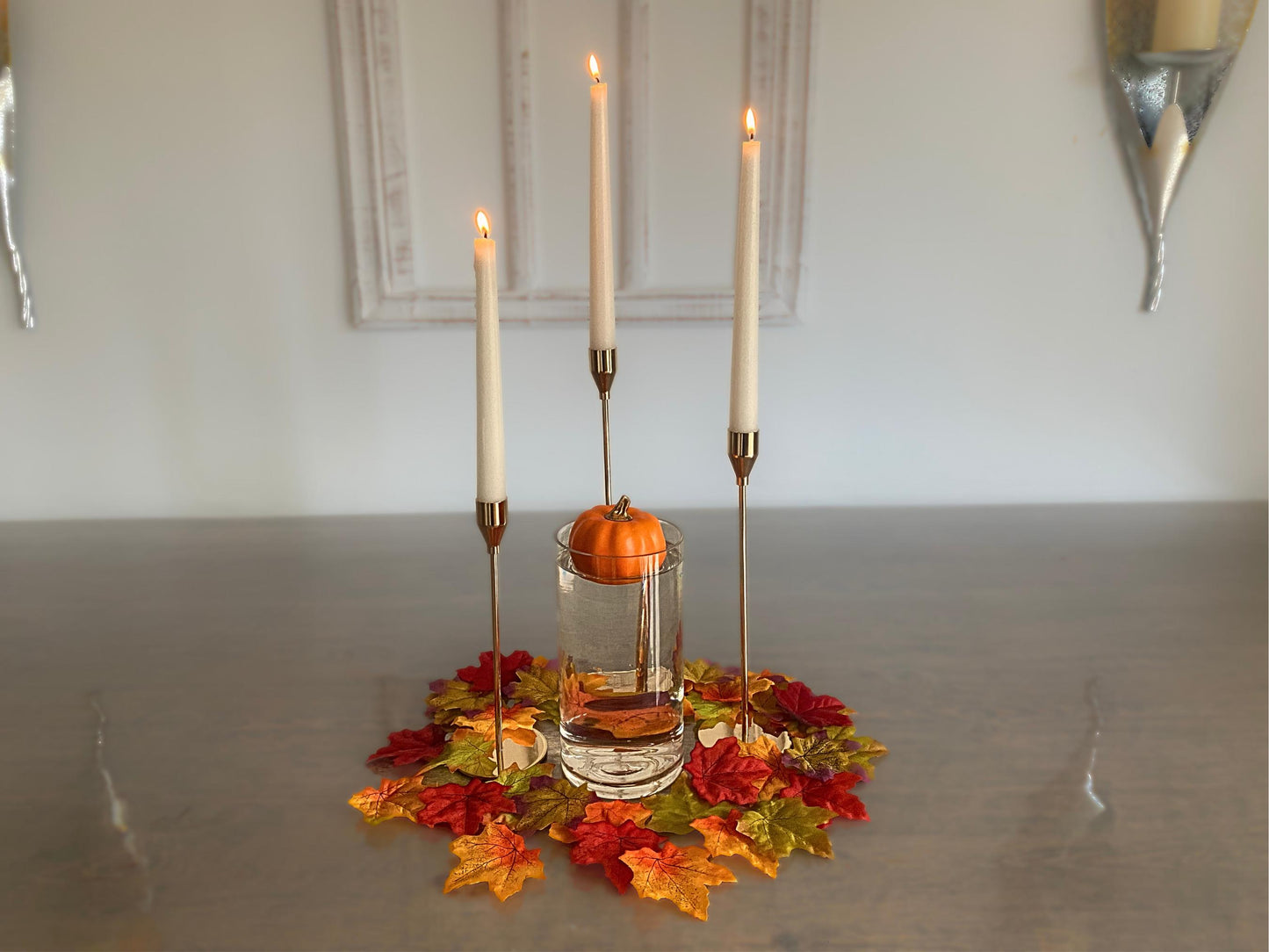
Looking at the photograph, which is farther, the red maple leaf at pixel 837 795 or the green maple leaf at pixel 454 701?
the green maple leaf at pixel 454 701

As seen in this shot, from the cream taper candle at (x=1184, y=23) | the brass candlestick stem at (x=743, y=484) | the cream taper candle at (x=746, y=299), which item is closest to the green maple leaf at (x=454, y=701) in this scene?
the brass candlestick stem at (x=743, y=484)

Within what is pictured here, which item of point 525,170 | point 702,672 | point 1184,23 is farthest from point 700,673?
point 1184,23

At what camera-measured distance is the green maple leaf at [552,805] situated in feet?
2.27

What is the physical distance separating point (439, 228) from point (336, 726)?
72 cm

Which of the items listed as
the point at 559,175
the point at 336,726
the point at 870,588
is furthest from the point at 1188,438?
the point at 336,726

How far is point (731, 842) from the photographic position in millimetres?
671

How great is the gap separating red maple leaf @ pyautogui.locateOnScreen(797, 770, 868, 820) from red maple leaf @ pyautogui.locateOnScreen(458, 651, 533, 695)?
287mm

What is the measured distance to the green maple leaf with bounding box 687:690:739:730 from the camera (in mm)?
827

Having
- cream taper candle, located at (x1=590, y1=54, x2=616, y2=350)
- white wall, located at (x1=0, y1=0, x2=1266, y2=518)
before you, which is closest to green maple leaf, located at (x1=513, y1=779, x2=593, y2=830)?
cream taper candle, located at (x1=590, y1=54, x2=616, y2=350)

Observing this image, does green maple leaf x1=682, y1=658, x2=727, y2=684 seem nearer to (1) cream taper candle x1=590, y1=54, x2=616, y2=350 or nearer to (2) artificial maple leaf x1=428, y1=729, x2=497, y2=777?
(2) artificial maple leaf x1=428, y1=729, x2=497, y2=777

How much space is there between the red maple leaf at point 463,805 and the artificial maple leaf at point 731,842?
0.14 meters

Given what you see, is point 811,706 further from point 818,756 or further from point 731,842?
point 731,842

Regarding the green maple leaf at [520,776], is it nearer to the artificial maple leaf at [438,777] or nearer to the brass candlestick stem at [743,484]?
the artificial maple leaf at [438,777]

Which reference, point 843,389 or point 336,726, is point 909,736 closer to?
point 336,726
